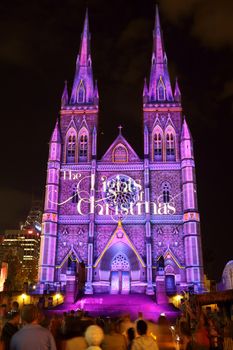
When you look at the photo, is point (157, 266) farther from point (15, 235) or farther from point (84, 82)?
point (15, 235)

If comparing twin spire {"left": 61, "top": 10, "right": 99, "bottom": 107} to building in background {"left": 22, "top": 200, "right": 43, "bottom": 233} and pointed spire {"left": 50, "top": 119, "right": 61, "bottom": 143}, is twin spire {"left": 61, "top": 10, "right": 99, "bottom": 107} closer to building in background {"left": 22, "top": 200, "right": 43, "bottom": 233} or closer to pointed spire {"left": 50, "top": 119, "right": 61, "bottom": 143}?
pointed spire {"left": 50, "top": 119, "right": 61, "bottom": 143}

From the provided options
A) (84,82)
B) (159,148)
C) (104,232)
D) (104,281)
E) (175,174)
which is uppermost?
(84,82)

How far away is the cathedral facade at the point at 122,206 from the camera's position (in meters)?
38.0

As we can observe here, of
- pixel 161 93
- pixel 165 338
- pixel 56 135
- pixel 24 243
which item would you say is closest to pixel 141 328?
pixel 165 338

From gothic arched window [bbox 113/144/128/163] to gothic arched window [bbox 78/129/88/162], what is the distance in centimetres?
329

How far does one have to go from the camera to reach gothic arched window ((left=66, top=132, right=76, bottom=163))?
43.7 m

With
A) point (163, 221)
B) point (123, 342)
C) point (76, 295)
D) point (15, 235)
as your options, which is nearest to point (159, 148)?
point (163, 221)

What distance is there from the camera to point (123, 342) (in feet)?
20.6

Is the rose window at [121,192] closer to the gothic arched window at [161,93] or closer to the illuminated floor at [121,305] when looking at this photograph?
the illuminated floor at [121,305]

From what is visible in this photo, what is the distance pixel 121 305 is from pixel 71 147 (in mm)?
19702

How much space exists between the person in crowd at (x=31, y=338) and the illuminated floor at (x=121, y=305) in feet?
79.0

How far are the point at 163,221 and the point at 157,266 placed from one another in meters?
4.66

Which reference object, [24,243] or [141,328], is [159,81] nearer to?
[141,328]

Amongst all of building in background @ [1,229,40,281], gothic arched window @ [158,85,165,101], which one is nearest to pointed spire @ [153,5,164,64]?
gothic arched window @ [158,85,165,101]
